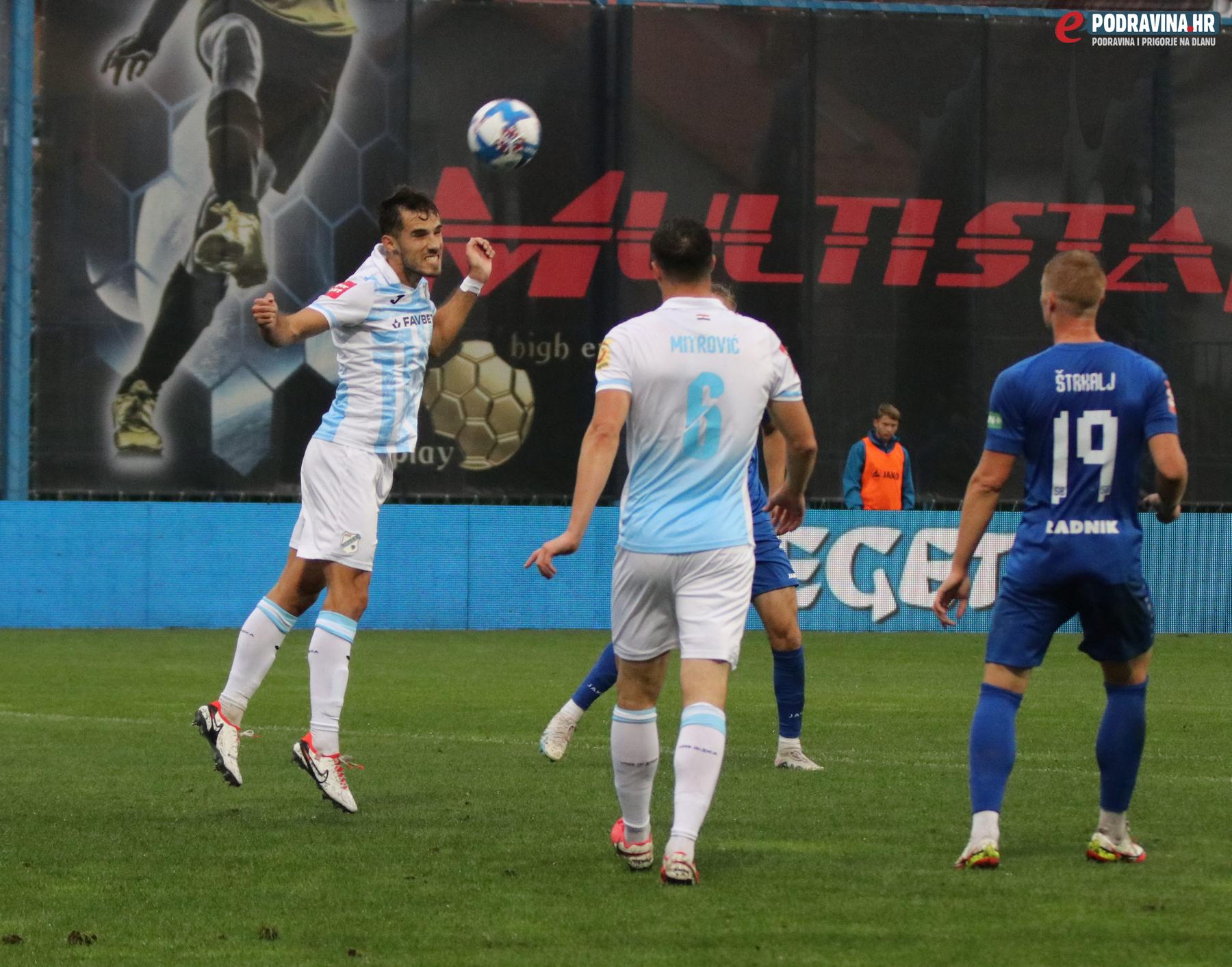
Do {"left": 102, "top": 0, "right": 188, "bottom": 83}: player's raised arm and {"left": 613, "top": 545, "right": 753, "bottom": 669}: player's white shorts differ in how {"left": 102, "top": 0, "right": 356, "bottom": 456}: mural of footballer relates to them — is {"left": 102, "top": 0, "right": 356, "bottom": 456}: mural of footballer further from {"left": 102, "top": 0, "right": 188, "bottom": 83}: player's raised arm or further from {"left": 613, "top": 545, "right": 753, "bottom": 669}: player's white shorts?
{"left": 613, "top": 545, "right": 753, "bottom": 669}: player's white shorts

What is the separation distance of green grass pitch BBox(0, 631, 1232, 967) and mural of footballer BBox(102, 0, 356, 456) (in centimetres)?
594

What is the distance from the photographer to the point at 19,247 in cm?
1702

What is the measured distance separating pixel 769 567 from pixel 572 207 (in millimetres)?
9409

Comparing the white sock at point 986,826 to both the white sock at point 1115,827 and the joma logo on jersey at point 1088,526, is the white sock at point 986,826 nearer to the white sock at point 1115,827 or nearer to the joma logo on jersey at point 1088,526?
the white sock at point 1115,827

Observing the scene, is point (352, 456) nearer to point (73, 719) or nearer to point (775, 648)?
point (775, 648)

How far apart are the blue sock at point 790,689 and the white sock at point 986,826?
262 centimetres

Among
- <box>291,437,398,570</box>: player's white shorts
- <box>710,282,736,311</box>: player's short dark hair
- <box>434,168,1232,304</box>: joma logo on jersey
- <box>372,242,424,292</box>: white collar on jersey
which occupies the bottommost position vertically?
<box>291,437,398,570</box>: player's white shorts

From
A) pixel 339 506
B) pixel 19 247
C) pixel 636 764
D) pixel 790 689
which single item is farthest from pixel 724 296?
pixel 19 247

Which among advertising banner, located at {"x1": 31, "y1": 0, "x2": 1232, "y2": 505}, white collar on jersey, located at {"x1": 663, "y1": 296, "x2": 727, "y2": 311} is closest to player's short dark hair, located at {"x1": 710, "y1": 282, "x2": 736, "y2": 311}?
white collar on jersey, located at {"x1": 663, "y1": 296, "x2": 727, "y2": 311}

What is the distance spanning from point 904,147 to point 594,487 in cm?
1269

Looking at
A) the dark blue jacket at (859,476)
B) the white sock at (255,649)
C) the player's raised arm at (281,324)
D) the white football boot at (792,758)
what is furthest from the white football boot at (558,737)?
the dark blue jacket at (859,476)

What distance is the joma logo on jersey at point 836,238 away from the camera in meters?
17.1

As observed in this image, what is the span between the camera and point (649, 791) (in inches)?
222

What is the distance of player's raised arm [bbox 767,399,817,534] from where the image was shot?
561 centimetres
